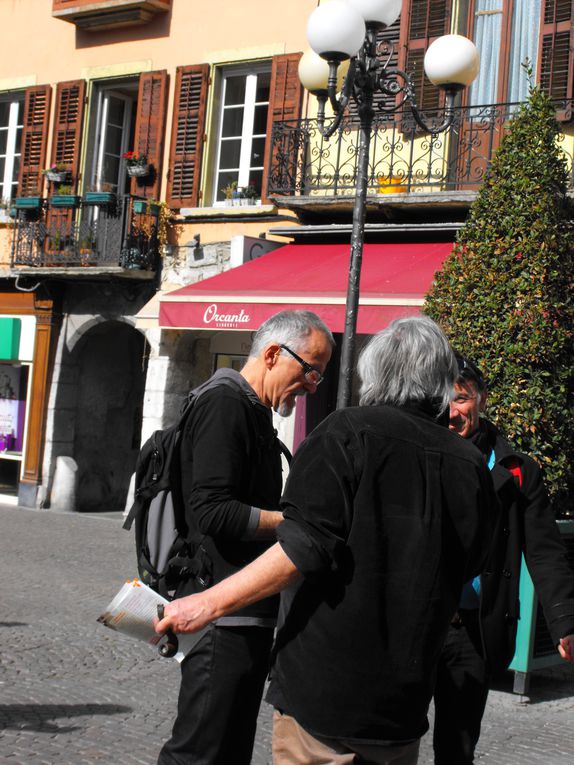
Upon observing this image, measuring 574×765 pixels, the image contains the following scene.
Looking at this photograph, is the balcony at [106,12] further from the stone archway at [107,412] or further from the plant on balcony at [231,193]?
the stone archway at [107,412]

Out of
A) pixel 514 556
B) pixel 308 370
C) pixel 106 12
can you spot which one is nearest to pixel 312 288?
pixel 106 12

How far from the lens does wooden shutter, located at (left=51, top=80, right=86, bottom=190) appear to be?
17.7m

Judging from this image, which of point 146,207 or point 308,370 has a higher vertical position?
point 146,207

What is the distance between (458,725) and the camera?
409cm

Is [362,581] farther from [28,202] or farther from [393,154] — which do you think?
[28,202]

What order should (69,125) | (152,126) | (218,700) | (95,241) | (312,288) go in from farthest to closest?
(69,125) < (152,126) < (95,241) < (312,288) < (218,700)

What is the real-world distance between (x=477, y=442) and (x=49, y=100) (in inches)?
590

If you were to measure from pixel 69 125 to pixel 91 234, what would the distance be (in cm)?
211

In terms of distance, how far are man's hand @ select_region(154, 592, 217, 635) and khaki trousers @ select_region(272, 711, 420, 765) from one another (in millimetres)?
278

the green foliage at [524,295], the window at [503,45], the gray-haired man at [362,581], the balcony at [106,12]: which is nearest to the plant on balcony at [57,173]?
the balcony at [106,12]

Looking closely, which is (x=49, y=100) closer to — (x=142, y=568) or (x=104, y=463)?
(x=104, y=463)

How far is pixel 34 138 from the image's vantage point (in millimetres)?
18234

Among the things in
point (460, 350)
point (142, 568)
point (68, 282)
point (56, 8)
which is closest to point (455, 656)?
point (142, 568)

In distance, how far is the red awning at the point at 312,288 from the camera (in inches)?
469
